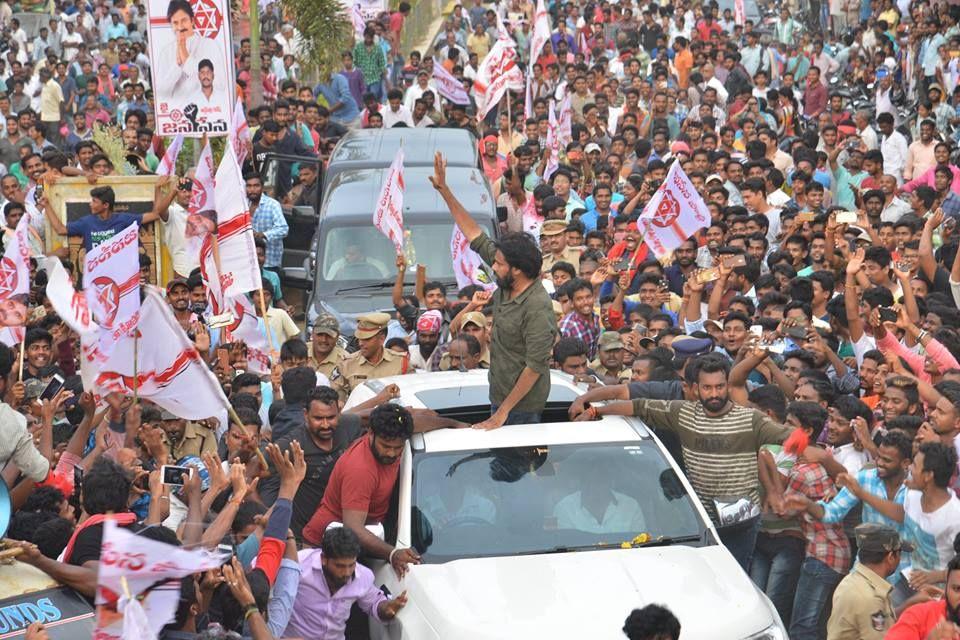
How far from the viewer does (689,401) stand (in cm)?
834

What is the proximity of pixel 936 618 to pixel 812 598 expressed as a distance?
66.6 inches

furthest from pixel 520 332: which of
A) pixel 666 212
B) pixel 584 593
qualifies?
pixel 666 212

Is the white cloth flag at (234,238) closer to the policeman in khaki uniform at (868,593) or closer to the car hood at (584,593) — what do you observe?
the car hood at (584,593)

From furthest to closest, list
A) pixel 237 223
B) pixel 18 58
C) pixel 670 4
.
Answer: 1. pixel 670 4
2. pixel 18 58
3. pixel 237 223

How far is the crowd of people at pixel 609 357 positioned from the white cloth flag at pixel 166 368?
0.74 ft

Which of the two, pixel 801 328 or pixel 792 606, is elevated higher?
pixel 801 328

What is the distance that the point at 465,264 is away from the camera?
1267 cm

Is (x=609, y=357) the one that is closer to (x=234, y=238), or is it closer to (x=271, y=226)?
(x=234, y=238)

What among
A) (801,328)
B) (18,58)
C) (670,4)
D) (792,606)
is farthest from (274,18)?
(792,606)

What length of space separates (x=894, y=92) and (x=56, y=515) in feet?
56.8

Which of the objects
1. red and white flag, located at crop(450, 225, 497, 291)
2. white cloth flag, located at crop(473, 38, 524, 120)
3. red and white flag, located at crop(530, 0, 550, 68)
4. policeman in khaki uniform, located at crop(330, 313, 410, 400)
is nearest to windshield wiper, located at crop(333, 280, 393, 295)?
red and white flag, located at crop(450, 225, 497, 291)

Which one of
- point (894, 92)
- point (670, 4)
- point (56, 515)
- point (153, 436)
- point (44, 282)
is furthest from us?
point (670, 4)

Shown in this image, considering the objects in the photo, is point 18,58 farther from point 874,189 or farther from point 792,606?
point 792,606

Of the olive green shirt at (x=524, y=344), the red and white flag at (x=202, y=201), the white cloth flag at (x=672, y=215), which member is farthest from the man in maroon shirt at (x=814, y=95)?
the olive green shirt at (x=524, y=344)
